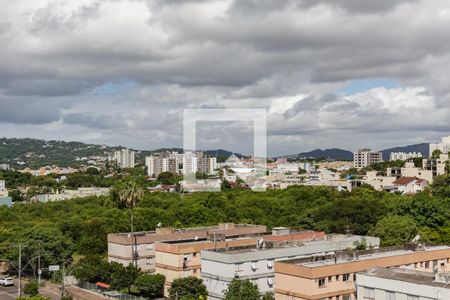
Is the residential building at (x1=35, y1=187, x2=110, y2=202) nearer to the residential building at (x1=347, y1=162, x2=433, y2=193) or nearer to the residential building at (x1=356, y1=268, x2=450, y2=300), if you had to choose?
the residential building at (x1=347, y1=162, x2=433, y2=193)

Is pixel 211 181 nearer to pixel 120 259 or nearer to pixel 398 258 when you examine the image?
pixel 120 259

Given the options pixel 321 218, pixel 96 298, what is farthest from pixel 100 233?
pixel 321 218

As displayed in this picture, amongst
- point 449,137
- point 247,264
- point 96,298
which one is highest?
point 449,137

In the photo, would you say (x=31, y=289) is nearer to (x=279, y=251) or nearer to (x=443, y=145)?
(x=279, y=251)

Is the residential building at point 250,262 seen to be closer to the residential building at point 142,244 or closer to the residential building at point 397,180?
the residential building at point 142,244

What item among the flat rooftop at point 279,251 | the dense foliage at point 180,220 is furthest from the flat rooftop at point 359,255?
the dense foliage at point 180,220

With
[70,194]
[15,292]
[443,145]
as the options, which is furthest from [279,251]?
[443,145]

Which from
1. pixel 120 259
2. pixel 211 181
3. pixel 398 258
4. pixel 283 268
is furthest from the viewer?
pixel 211 181
